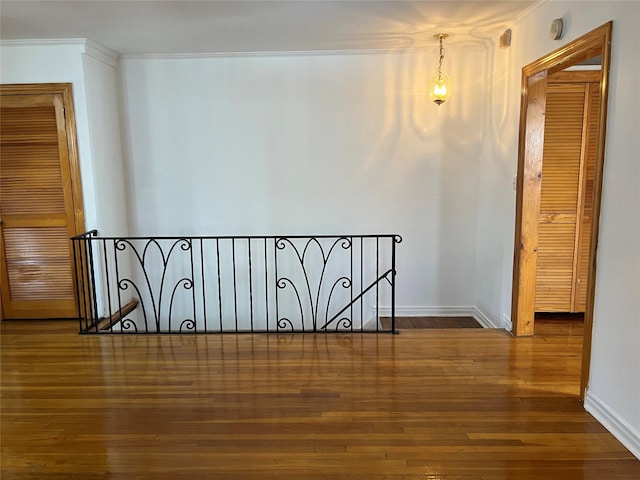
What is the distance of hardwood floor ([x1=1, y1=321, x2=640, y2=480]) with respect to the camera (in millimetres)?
2199

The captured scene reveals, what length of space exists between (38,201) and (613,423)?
4691mm

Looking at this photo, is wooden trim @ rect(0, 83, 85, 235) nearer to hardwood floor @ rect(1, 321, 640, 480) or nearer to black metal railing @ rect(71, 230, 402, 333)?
black metal railing @ rect(71, 230, 402, 333)

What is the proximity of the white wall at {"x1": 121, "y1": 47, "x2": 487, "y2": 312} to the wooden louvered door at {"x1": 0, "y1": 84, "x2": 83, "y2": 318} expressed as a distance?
2.27ft

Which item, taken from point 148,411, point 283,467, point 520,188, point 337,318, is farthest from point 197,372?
point 520,188

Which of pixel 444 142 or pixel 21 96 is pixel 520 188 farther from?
Answer: pixel 21 96

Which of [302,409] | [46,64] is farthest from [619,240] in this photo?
[46,64]

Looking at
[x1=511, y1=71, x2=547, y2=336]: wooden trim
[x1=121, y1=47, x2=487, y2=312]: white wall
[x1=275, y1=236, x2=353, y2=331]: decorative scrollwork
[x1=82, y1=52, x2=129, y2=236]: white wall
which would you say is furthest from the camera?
[x1=275, y1=236, x2=353, y2=331]: decorative scrollwork

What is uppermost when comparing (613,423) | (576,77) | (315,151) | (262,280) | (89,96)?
(576,77)

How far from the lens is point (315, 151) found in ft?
15.2

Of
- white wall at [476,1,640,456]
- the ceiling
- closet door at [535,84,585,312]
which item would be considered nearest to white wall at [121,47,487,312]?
the ceiling

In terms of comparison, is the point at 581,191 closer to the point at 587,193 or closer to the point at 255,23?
the point at 587,193

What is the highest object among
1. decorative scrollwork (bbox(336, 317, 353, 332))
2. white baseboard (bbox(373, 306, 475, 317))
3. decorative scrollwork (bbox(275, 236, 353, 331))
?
decorative scrollwork (bbox(275, 236, 353, 331))

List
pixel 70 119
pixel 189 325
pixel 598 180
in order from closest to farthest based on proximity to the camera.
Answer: pixel 598 180 < pixel 70 119 < pixel 189 325

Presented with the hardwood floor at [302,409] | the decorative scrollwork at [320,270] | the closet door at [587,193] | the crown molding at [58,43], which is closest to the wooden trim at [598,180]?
the hardwood floor at [302,409]
